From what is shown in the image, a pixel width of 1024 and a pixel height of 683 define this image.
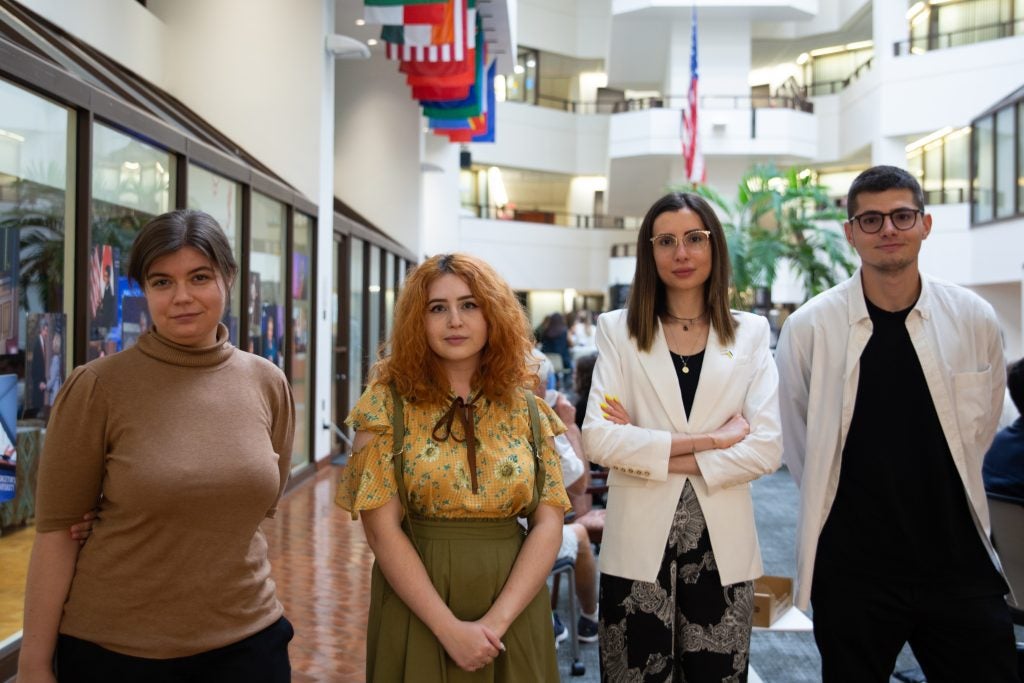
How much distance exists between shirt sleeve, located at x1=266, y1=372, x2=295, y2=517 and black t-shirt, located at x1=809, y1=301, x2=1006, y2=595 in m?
1.54

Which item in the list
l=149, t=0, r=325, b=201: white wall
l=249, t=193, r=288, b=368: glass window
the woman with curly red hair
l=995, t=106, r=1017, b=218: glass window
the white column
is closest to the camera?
the woman with curly red hair

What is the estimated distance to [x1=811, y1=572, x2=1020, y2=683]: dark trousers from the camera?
97.0 inches

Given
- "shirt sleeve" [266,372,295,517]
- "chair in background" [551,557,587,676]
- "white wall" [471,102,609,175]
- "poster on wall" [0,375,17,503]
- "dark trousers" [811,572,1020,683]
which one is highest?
"white wall" [471,102,609,175]

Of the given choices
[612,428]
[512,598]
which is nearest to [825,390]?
[612,428]

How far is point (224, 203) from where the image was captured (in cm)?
739

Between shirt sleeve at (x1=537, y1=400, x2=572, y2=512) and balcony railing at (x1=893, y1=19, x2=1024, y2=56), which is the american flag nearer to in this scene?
balcony railing at (x1=893, y1=19, x2=1024, y2=56)

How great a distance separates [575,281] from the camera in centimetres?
3238

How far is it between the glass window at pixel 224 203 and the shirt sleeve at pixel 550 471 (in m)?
4.73

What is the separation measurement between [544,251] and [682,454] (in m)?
29.4

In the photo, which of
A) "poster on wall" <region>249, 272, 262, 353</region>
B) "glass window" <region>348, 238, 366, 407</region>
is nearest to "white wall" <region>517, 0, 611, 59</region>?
"glass window" <region>348, 238, 366, 407</region>

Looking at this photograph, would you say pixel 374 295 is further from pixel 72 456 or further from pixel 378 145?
pixel 72 456

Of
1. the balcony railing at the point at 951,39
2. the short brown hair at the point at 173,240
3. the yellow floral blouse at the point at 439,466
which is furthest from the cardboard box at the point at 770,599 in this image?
the balcony railing at the point at 951,39

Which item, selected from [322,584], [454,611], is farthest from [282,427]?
[322,584]

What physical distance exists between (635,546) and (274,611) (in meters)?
0.96
